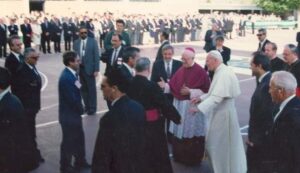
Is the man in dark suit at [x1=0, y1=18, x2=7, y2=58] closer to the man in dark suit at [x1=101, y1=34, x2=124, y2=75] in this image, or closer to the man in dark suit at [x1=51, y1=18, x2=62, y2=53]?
the man in dark suit at [x1=51, y1=18, x2=62, y2=53]

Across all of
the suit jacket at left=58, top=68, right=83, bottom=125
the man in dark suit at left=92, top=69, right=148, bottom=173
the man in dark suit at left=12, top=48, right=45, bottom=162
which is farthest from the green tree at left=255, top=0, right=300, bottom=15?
the man in dark suit at left=92, top=69, right=148, bottom=173

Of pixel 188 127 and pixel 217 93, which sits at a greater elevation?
pixel 217 93

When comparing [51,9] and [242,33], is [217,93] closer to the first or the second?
[51,9]

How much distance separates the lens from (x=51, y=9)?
39.2m

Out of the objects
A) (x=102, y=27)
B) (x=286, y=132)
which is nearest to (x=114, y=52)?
(x=286, y=132)

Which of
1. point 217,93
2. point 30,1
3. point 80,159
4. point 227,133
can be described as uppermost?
point 30,1

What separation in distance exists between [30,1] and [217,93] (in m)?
35.6

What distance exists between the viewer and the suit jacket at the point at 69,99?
6.84 metres

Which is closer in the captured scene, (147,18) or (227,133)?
(227,133)

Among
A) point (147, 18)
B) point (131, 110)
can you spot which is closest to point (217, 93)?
point (131, 110)

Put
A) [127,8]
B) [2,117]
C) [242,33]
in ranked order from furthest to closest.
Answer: [127,8] → [242,33] → [2,117]

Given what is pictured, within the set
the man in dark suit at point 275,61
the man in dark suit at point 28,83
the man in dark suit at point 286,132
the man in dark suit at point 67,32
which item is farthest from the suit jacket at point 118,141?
the man in dark suit at point 67,32

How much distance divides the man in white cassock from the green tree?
60900mm

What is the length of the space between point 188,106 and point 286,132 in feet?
11.9
